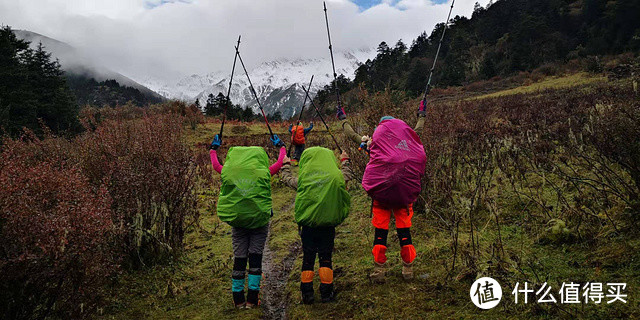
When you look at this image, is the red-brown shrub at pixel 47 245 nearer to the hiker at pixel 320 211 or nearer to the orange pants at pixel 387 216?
the hiker at pixel 320 211

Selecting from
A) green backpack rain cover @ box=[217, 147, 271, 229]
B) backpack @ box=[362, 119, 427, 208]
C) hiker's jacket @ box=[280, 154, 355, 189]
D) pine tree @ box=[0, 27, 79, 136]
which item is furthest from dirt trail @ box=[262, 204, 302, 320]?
pine tree @ box=[0, 27, 79, 136]

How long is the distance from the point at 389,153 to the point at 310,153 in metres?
0.88

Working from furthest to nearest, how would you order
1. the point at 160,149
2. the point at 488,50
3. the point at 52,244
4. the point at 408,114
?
the point at 488,50 → the point at 408,114 → the point at 160,149 → the point at 52,244

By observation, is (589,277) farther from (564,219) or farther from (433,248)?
(433,248)

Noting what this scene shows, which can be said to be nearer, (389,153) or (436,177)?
(389,153)

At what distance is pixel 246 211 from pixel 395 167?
1.61 m

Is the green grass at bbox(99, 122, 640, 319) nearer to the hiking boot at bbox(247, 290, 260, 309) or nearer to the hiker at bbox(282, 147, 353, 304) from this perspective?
the hiking boot at bbox(247, 290, 260, 309)

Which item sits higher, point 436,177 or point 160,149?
point 160,149

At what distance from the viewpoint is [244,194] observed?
3.76 m

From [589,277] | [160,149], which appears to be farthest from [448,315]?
[160,149]

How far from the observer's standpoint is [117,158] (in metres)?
4.89

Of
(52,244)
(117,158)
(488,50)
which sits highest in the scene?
Answer: (488,50)

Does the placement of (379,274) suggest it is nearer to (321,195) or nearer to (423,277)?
(423,277)

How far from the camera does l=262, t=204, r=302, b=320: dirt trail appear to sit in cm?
381
